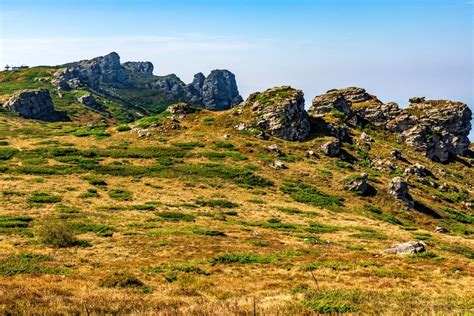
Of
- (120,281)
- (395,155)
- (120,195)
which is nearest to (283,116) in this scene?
(395,155)

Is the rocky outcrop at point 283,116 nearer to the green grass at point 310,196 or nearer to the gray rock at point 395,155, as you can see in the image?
the gray rock at point 395,155

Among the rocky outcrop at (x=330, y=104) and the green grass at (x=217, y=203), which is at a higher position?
the rocky outcrop at (x=330, y=104)

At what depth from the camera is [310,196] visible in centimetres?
4994

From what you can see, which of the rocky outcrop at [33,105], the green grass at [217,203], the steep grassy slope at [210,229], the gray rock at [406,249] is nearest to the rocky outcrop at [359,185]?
the steep grassy slope at [210,229]

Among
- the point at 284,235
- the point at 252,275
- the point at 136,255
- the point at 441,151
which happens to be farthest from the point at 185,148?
the point at 441,151

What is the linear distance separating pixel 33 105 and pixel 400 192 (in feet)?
398

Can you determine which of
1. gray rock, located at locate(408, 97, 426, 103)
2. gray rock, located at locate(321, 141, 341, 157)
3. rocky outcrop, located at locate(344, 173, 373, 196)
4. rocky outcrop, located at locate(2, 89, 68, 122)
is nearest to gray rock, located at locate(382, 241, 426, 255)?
rocky outcrop, located at locate(344, 173, 373, 196)

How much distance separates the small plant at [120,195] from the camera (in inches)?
1666

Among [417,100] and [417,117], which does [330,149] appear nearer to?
[417,117]

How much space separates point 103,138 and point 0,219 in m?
41.6

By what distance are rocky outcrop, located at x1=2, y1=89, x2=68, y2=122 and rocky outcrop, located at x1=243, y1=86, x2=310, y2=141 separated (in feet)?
287

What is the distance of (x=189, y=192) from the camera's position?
47406 mm

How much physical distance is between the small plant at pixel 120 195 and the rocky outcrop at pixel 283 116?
112 feet

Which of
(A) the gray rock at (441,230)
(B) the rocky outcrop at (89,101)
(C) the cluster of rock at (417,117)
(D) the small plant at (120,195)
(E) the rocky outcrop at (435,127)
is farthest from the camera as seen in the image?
(B) the rocky outcrop at (89,101)
